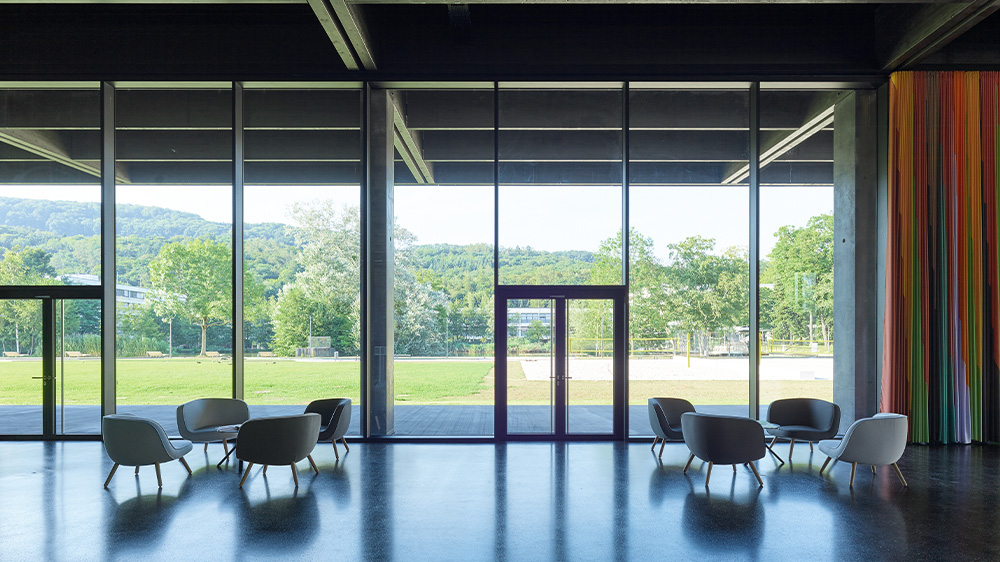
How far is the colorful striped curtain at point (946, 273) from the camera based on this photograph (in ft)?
25.2

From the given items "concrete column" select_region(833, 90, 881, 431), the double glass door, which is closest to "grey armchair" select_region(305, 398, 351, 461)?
the double glass door

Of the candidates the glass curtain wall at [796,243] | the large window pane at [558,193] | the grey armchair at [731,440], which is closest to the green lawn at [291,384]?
the glass curtain wall at [796,243]

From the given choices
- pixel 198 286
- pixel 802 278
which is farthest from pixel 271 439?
pixel 802 278

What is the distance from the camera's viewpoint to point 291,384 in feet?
26.9

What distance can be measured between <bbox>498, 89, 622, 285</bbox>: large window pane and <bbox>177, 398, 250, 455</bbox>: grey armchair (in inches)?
156

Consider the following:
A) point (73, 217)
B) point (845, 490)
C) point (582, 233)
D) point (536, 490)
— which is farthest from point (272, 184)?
point (845, 490)

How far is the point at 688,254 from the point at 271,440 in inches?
232

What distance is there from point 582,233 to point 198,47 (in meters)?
6.01

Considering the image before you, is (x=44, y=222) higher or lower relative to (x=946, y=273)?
higher

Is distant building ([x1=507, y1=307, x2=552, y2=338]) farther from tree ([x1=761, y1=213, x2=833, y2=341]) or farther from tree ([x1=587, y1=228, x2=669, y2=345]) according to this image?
tree ([x1=761, y1=213, x2=833, y2=341])

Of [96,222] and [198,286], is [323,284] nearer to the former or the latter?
[198,286]

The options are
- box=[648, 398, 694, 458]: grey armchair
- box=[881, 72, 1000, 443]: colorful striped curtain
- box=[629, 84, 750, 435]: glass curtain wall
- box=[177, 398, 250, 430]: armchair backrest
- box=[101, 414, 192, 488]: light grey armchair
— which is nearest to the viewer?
box=[101, 414, 192, 488]: light grey armchair

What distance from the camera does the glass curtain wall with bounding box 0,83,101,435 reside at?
8.14 meters

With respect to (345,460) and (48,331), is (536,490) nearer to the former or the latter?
(345,460)
